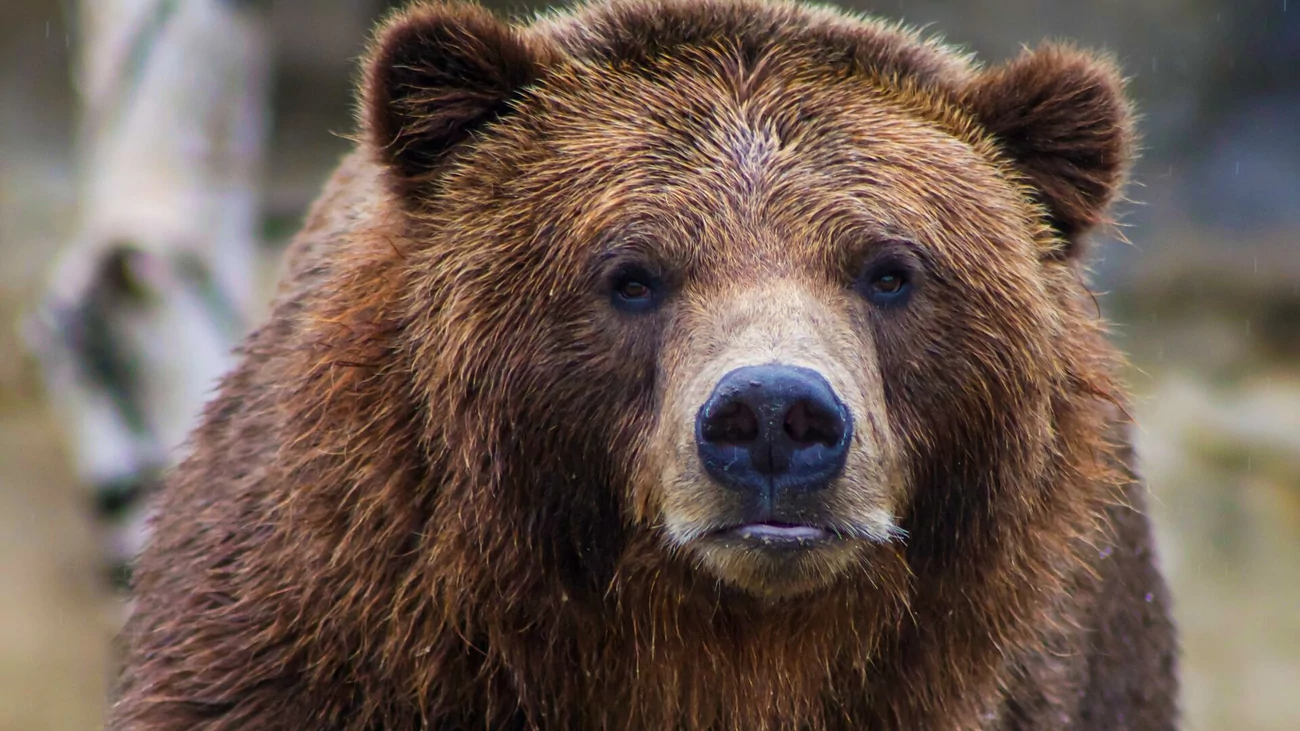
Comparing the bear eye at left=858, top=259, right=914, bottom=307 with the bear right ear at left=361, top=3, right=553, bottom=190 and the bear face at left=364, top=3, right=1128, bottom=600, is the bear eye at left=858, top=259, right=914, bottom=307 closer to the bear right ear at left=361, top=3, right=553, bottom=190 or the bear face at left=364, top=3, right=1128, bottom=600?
the bear face at left=364, top=3, right=1128, bottom=600

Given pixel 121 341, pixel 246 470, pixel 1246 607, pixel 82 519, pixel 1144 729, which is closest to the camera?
pixel 246 470

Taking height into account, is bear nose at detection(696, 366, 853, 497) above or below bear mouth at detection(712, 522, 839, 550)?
above

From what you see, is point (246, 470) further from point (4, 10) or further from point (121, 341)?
point (4, 10)

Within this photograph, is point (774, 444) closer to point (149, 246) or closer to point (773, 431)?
point (773, 431)

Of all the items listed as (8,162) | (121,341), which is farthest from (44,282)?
(121,341)

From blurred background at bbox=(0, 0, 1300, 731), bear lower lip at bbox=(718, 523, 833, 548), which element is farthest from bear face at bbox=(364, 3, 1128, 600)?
blurred background at bbox=(0, 0, 1300, 731)

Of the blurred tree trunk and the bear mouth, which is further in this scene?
the blurred tree trunk

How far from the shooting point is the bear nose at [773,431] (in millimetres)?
3334

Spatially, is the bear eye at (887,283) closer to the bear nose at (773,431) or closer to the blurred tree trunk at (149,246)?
the bear nose at (773,431)

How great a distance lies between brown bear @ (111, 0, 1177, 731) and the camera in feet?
12.6

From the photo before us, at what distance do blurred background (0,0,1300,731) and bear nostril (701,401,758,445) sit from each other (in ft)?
19.6

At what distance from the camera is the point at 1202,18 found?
505 inches

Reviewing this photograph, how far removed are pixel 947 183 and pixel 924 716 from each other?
1402 millimetres

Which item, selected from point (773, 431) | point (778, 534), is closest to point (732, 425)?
point (773, 431)
